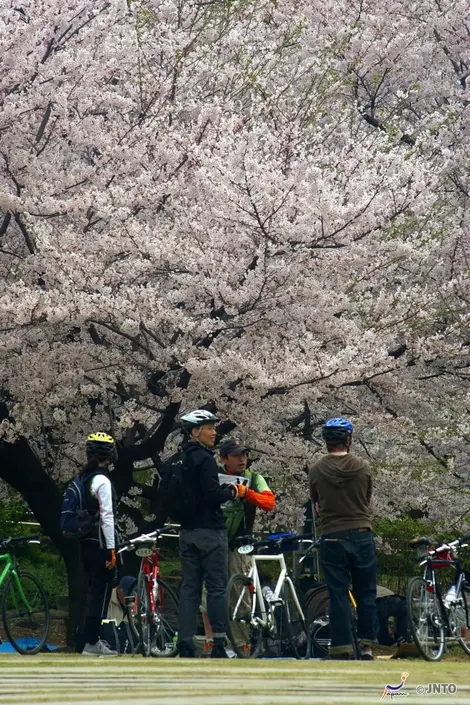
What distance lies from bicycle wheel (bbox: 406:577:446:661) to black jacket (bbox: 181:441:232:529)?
159 cm

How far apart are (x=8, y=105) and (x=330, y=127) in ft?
12.9

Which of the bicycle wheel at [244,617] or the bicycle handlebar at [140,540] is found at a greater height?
the bicycle handlebar at [140,540]

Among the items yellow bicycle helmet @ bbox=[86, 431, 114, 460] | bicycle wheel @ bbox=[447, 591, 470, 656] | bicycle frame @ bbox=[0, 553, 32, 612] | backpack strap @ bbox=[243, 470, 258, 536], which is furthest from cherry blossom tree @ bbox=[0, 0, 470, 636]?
bicycle wheel @ bbox=[447, 591, 470, 656]

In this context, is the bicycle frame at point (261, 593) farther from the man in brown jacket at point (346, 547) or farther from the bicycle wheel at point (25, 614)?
the bicycle wheel at point (25, 614)

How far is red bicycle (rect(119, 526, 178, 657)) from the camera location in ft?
27.8

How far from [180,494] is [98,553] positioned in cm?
85

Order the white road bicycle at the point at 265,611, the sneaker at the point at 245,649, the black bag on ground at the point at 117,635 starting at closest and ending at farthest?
the sneaker at the point at 245,649
the white road bicycle at the point at 265,611
the black bag on ground at the point at 117,635

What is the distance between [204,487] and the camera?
7652mm

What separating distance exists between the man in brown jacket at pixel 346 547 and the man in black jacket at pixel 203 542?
2.15ft

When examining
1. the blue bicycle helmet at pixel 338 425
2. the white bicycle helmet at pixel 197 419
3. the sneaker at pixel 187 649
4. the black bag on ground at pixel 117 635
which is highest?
the white bicycle helmet at pixel 197 419

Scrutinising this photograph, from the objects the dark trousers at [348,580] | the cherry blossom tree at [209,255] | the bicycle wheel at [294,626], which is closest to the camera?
the dark trousers at [348,580]

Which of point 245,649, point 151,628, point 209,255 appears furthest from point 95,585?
point 209,255

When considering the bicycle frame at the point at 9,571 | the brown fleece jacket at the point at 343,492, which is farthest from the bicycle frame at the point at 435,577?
the bicycle frame at the point at 9,571

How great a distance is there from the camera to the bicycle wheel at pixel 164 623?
8.51m
